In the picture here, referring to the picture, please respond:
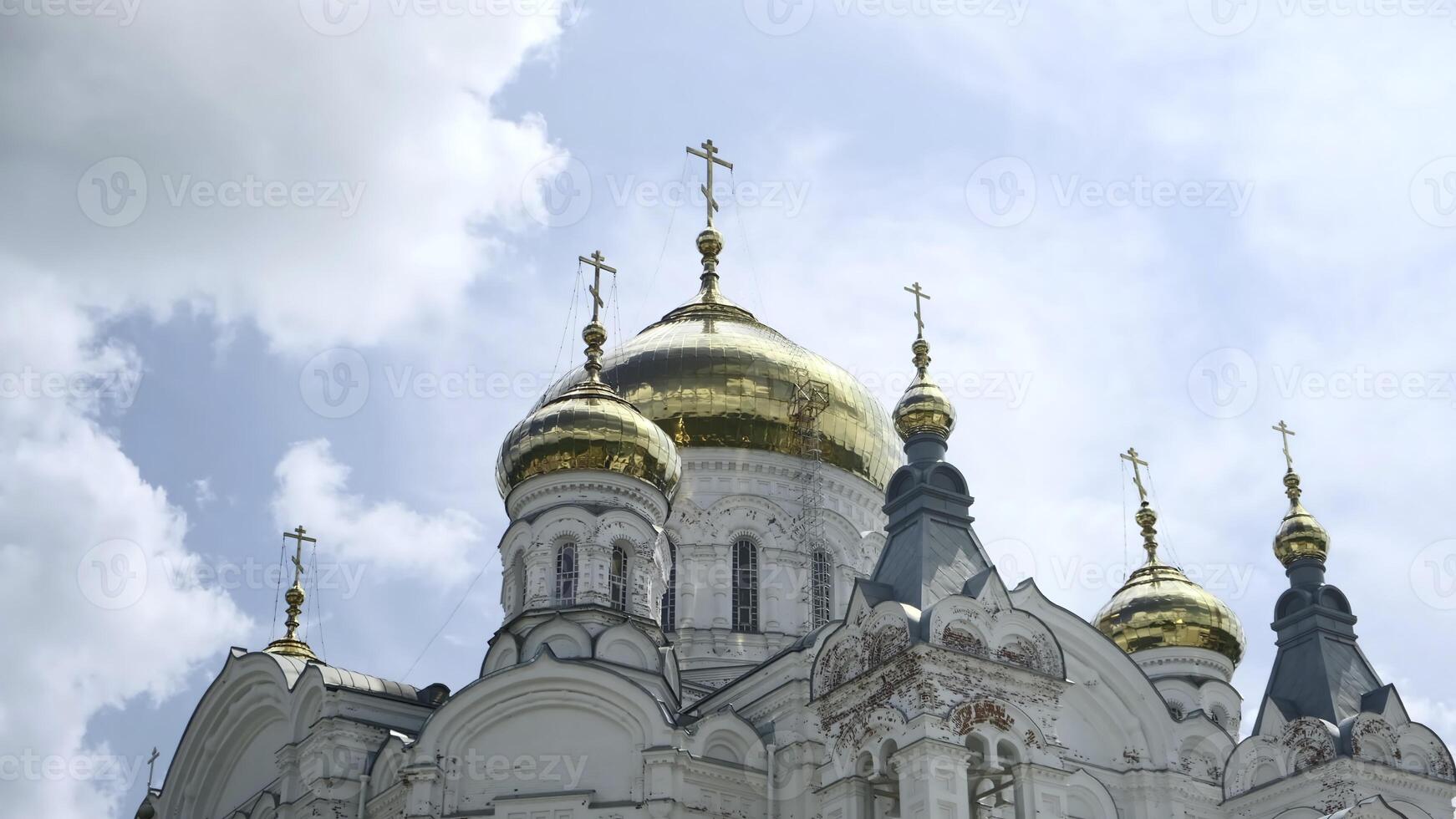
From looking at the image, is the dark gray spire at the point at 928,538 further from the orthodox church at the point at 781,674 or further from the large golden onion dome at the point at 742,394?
the large golden onion dome at the point at 742,394

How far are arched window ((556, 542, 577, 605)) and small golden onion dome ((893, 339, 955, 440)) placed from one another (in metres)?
3.68

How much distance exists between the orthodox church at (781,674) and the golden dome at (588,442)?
34mm

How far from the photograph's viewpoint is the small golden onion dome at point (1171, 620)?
20.5 m

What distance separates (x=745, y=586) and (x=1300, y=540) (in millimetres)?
6213

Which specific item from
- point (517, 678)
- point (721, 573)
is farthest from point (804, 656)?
point (721, 573)

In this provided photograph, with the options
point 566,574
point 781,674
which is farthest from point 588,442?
point 781,674

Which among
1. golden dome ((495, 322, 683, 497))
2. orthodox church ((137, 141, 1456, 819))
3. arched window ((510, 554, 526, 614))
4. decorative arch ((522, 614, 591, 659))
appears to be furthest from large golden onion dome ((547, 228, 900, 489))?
decorative arch ((522, 614, 591, 659))

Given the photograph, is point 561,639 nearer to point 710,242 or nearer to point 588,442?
point 588,442

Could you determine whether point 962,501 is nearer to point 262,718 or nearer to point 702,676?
point 702,676

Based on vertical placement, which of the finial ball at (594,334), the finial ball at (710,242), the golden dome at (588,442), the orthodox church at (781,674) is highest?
the finial ball at (710,242)

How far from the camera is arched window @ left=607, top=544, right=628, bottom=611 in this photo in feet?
58.9

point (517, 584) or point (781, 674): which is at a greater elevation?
point (517, 584)

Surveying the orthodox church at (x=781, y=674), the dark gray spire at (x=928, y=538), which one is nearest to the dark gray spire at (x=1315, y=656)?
the orthodox church at (x=781, y=674)

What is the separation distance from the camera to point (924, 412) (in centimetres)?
1662
